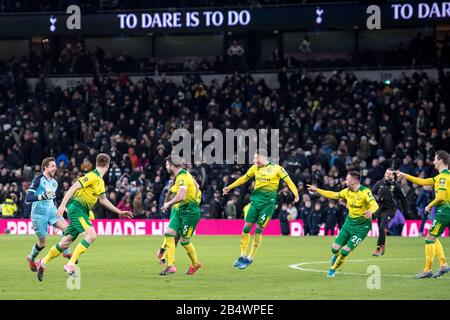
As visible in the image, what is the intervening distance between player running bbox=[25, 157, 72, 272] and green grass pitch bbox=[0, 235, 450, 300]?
0.54 meters

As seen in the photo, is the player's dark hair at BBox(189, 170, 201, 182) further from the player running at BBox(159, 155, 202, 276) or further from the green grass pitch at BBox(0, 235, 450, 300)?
the player running at BBox(159, 155, 202, 276)

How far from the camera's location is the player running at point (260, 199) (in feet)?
66.8

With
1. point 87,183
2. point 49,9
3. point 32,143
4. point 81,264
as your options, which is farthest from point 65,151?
point 87,183

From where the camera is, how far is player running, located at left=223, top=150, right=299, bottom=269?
20.4 meters

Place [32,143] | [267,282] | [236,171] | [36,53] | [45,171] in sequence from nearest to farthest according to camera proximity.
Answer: [267,282] < [45,171] < [236,171] < [32,143] < [36,53]

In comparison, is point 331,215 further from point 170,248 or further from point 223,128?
point 170,248

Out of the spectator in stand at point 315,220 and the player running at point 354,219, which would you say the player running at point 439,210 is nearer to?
the player running at point 354,219

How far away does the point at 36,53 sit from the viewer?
47.0m

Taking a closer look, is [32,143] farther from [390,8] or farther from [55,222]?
[55,222]

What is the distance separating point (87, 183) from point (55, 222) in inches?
107

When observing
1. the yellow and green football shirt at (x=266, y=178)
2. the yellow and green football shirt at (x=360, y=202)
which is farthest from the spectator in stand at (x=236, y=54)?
the yellow and green football shirt at (x=360, y=202)

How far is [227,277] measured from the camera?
719 inches

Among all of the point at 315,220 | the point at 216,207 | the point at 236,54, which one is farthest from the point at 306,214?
the point at 236,54

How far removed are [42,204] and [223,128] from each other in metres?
18.5
